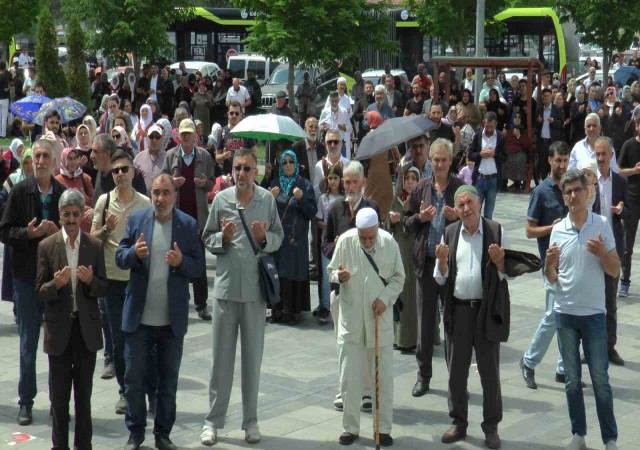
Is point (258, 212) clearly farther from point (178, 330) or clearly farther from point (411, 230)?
point (411, 230)

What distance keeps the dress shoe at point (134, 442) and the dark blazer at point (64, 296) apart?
→ 70cm

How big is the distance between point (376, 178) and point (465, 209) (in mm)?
3880

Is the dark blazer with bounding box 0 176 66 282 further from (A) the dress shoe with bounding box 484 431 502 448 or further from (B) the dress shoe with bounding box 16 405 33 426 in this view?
(A) the dress shoe with bounding box 484 431 502 448

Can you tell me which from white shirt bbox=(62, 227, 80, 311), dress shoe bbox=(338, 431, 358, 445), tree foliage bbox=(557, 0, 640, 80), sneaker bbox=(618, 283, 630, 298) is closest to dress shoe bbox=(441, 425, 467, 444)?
→ dress shoe bbox=(338, 431, 358, 445)

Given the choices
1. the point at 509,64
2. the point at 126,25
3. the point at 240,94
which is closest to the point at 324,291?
the point at 509,64

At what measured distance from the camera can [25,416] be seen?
9094 millimetres

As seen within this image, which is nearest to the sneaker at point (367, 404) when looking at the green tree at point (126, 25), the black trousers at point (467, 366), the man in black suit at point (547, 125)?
the black trousers at point (467, 366)

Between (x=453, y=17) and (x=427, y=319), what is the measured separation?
986 inches

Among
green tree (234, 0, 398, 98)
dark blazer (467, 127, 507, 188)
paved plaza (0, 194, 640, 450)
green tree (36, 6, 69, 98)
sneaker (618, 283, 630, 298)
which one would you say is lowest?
paved plaza (0, 194, 640, 450)

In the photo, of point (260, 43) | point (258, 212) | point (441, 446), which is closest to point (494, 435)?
point (441, 446)

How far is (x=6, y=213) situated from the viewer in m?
9.45

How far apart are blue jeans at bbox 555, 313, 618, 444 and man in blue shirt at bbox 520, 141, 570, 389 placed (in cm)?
166

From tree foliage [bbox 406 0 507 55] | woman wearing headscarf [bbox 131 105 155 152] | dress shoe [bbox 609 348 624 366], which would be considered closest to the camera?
dress shoe [bbox 609 348 624 366]

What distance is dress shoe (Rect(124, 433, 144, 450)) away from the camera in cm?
838
